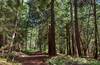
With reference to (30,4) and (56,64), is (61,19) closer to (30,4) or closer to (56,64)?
(30,4)

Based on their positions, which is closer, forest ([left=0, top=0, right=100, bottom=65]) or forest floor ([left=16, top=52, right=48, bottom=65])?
forest floor ([left=16, top=52, right=48, bottom=65])

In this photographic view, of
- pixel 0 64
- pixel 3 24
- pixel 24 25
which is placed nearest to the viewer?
pixel 0 64

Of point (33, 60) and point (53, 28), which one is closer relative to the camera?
point (33, 60)

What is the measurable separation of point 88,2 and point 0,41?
19.1 m

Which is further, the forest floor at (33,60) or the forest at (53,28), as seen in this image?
the forest at (53,28)

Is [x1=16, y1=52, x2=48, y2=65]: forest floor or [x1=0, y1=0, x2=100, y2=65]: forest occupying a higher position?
[x1=0, y1=0, x2=100, y2=65]: forest

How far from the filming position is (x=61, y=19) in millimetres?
39250

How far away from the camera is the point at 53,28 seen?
80.7 feet

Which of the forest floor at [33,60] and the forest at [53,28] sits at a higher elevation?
the forest at [53,28]

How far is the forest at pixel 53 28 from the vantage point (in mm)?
21828

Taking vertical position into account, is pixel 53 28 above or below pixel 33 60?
above

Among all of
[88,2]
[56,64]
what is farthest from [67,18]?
[56,64]

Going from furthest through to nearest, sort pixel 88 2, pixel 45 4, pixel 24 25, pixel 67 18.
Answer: pixel 24 25
pixel 67 18
pixel 88 2
pixel 45 4

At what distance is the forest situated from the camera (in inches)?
859
